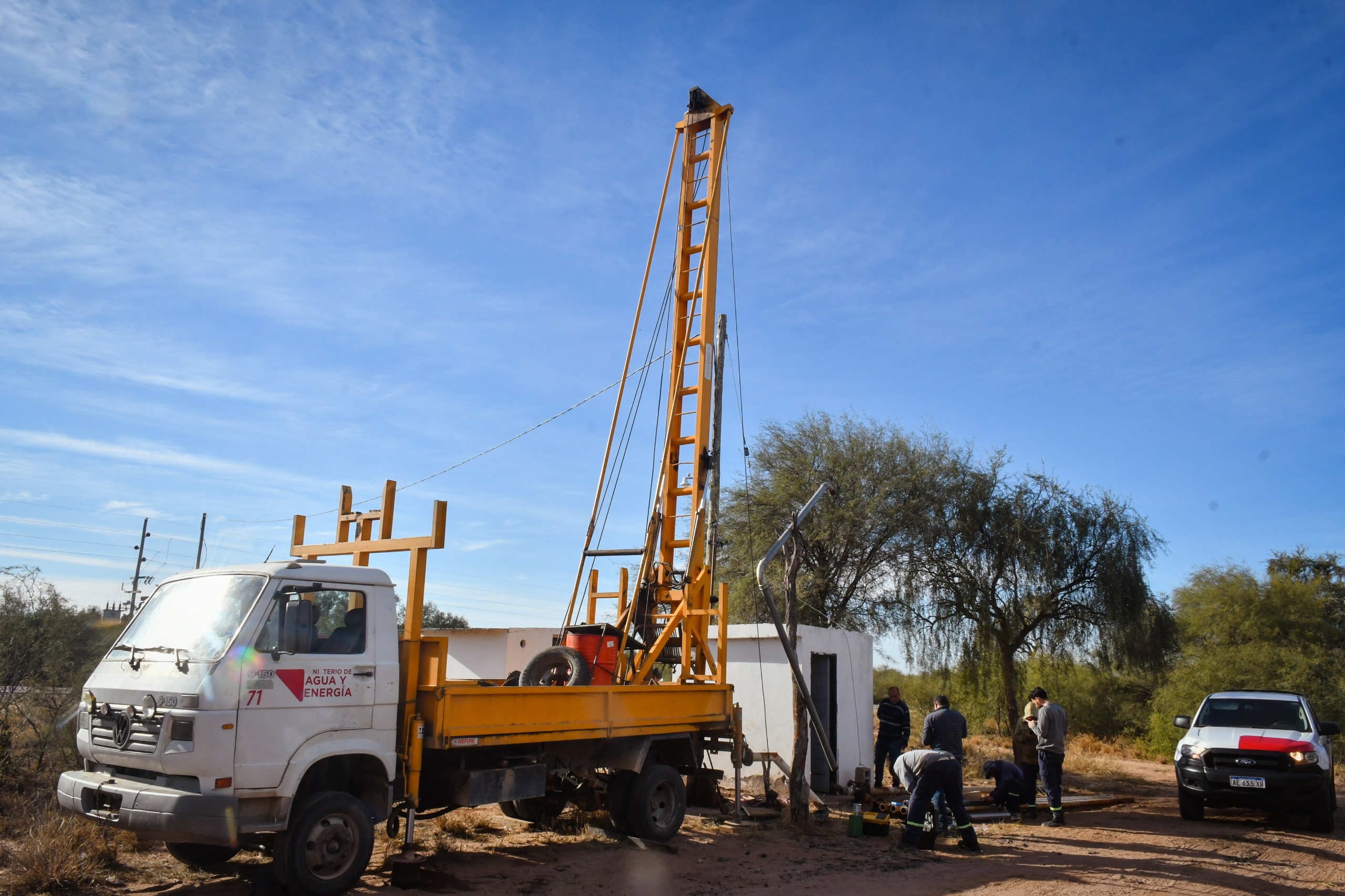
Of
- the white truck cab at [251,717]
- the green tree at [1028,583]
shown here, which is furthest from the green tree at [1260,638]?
the white truck cab at [251,717]

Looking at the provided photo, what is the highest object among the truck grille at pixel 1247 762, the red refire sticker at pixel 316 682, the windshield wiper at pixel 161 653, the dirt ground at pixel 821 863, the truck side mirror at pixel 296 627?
the truck side mirror at pixel 296 627

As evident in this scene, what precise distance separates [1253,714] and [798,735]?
727cm

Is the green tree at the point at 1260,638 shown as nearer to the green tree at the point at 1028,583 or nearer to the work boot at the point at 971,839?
the green tree at the point at 1028,583

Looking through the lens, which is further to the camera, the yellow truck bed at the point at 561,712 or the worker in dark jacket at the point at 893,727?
the worker in dark jacket at the point at 893,727

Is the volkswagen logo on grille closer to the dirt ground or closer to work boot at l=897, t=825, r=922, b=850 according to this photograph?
the dirt ground

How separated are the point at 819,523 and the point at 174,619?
685 inches

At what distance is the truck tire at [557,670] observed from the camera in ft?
34.9

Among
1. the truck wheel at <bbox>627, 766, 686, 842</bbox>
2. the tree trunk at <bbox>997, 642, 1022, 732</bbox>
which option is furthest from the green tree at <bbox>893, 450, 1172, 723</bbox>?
the truck wheel at <bbox>627, 766, 686, 842</bbox>

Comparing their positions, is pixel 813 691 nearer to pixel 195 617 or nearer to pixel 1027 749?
pixel 1027 749

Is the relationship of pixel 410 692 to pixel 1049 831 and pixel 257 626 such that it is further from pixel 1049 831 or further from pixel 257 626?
pixel 1049 831

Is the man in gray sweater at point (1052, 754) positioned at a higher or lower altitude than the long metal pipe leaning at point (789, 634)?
lower

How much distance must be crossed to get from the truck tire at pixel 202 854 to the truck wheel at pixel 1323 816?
12941 mm

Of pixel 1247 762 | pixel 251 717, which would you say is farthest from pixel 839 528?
pixel 251 717

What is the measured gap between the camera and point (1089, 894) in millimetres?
8484
